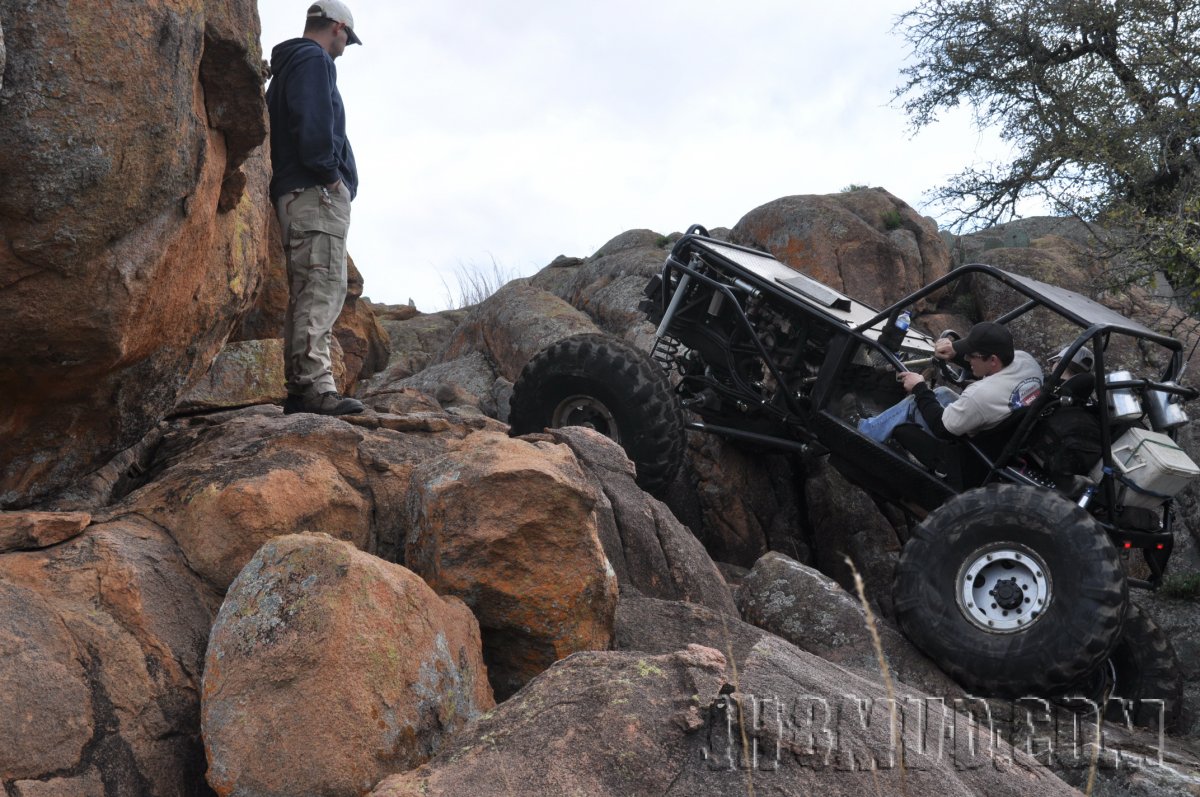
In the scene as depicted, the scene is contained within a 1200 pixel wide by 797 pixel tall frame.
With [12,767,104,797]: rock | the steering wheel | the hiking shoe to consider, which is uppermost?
the steering wheel

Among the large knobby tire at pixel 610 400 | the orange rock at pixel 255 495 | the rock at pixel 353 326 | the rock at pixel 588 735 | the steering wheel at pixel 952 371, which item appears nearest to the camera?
the rock at pixel 588 735

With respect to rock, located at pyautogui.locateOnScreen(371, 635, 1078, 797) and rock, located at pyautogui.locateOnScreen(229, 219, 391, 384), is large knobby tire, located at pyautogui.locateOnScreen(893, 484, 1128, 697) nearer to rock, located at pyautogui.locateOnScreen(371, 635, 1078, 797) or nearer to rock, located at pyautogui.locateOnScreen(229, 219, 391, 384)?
rock, located at pyautogui.locateOnScreen(371, 635, 1078, 797)

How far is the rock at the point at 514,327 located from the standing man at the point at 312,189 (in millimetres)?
4765

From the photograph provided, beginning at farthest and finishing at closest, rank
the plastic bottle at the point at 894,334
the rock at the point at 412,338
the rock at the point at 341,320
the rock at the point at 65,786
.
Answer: the rock at the point at 412,338 < the plastic bottle at the point at 894,334 < the rock at the point at 341,320 < the rock at the point at 65,786

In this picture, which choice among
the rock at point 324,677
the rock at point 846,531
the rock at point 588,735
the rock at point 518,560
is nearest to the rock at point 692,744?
the rock at point 588,735

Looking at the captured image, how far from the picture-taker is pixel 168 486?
4.12 meters

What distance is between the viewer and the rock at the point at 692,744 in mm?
2555

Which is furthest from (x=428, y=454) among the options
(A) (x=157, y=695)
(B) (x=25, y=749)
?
(B) (x=25, y=749)

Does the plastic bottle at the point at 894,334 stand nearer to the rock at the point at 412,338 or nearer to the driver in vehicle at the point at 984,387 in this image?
the driver in vehicle at the point at 984,387

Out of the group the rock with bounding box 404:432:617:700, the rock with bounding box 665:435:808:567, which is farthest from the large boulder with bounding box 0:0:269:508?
the rock with bounding box 665:435:808:567

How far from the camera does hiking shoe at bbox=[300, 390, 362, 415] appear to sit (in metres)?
5.69

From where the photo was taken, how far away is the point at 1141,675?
626 centimetres

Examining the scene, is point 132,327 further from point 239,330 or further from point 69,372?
point 239,330

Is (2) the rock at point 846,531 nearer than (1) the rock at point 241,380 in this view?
No
